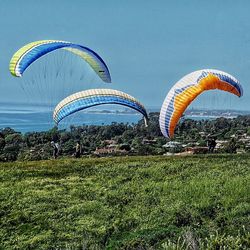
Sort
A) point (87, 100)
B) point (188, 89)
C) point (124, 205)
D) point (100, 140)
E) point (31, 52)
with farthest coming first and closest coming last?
point (100, 140) → point (188, 89) → point (87, 100) → point (31, 52) → point (124, 205)

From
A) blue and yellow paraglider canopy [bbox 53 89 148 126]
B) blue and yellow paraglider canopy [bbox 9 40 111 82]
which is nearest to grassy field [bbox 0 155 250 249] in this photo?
blue and yellow paraglider canopy [bbox 53 89 148 126]

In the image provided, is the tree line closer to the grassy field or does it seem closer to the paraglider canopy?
the paraglider canopy

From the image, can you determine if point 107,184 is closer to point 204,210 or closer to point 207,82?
point 204,210

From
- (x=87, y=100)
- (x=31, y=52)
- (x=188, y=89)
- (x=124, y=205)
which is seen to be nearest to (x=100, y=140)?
(x=87, y=100)

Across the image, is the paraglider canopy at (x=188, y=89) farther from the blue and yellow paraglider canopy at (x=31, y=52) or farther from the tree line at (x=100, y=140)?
the tree line at (x=100, y=140)

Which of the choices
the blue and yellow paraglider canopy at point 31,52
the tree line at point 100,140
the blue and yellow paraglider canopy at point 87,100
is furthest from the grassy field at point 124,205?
the tree line at point 100,140

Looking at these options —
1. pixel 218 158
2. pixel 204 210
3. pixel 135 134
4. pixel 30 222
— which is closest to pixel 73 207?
pixel 30 222

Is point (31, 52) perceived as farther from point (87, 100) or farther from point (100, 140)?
point (100, 140)
